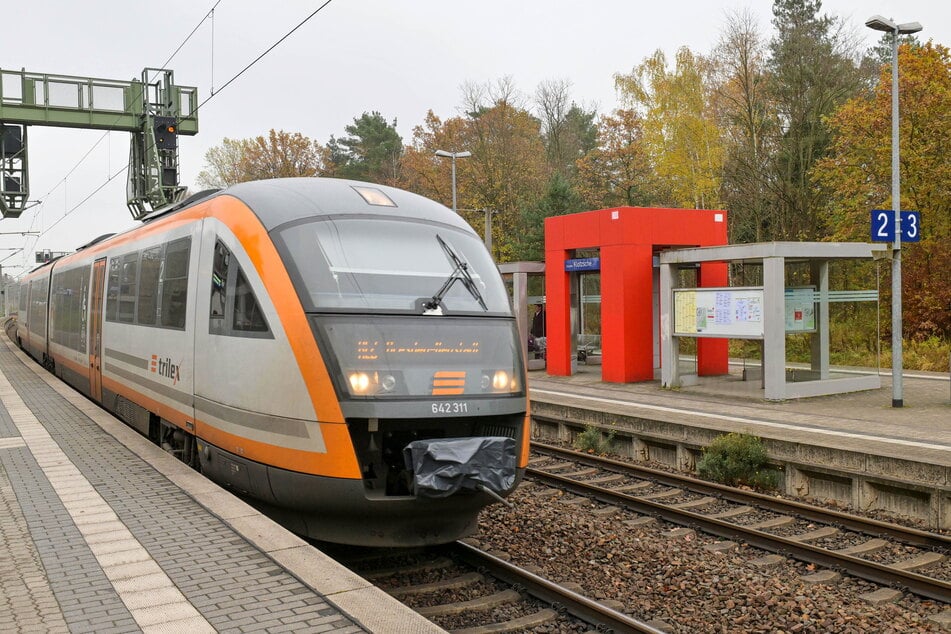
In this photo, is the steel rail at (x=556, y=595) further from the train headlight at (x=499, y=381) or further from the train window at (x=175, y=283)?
the train window at (x=175, y=283)

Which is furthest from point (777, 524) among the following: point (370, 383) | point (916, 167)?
point (916, 167)

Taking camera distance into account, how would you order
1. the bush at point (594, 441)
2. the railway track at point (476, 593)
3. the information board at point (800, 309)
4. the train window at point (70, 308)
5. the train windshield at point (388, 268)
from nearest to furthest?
1. the railway track at point (476, 593)
2. the train windshield at point (388, 268)
3. the bush at point (594, 441)
4. the train window at point (70, 308)
5. the information board at point (800, 309)

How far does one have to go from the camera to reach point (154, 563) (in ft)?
18.0

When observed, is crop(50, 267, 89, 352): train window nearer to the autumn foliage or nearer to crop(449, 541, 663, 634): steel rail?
crop(449, 541, 663, 634): steel rail

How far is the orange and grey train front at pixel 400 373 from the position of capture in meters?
6.09

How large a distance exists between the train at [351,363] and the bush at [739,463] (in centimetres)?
487

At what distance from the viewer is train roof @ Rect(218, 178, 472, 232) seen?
23.0ft

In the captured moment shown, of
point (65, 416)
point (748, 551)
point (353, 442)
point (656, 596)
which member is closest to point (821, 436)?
point (748, 551)

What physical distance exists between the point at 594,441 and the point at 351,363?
762 centimetres

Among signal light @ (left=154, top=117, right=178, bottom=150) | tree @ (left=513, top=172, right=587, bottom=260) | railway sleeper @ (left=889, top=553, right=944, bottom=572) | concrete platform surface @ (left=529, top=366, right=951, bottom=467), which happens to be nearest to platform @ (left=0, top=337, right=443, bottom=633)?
railway sleeper @ (left=889, top=553, right=944, bottom=572)

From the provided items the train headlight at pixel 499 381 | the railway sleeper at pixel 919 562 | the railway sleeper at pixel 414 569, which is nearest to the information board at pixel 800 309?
the railway sleeper at pixel 919 562

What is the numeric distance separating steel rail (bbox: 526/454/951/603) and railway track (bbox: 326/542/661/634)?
268 centimetres

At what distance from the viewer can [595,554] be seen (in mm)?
7609

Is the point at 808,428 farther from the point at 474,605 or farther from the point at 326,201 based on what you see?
the point at 326,201
